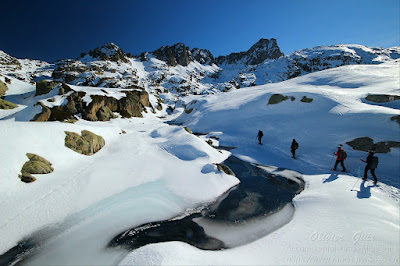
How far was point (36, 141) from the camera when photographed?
34.5ft

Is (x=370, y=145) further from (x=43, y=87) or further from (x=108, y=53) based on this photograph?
(x=108, y=53)

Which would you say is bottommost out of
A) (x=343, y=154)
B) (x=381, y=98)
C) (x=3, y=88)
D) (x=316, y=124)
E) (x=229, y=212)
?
(x=229, y=212)

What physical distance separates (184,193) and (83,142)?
9619 mm

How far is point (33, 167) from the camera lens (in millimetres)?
8961

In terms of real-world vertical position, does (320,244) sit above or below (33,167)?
below

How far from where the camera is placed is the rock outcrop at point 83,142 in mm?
12372

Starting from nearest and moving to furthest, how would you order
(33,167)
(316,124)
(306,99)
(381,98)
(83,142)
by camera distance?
(33,167), (83,142), (316,124), (381,98), (306,99)

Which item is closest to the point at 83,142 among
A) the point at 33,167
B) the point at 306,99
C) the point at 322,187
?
the point at 33,167

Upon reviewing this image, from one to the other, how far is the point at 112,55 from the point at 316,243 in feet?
624

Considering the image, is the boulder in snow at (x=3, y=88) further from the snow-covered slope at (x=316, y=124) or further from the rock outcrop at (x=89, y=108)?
the snow-covered slope at (x=316, y=124)

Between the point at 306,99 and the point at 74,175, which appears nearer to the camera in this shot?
the point at 74,175

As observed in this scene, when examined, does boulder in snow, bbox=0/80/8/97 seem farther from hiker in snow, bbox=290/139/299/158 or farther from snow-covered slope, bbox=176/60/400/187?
hiker in snow, bbox=290/139/299/158

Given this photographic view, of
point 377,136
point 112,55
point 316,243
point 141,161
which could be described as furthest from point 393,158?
point 112,55

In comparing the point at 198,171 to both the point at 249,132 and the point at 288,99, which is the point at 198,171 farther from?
the point at 288,99
